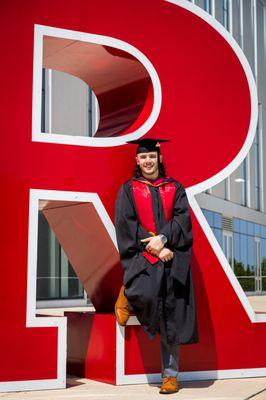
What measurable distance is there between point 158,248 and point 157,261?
11 centimetres

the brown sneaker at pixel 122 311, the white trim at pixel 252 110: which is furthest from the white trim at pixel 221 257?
the brown sneaker at pixel 122 311

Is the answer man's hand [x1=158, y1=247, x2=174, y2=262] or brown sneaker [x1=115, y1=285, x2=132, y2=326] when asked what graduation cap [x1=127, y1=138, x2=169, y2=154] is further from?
brown sneaker [x1=115, y1=285, x2=132, y2=326]

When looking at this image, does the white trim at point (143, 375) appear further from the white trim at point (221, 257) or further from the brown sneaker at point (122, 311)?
the white trim at point (221, 257)

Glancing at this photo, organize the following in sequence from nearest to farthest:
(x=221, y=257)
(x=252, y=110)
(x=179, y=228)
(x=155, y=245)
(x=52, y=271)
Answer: (x=155, y=245), (x=179, y=228), (x=221, y=257), (x=252, y=110), (x=52, y=271)

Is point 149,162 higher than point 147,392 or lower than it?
higher

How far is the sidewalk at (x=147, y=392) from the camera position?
17.7ft

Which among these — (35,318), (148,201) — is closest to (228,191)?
(148,201)

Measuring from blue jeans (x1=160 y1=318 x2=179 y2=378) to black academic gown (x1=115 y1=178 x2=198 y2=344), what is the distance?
66mm

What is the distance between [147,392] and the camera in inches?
223

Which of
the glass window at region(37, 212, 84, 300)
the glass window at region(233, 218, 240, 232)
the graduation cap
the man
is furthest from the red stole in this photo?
the glass window at region(233, 218, 240, 232)

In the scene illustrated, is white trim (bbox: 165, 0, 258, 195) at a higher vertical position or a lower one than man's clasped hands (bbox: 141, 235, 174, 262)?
higher

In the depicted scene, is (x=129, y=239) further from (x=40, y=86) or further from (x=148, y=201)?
(x=40, y=86)

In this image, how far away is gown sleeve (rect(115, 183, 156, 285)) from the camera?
5.69 metres

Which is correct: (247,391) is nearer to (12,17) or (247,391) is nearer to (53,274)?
(12,17)
